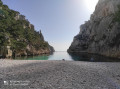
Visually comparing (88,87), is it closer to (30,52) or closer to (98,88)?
(98,88)

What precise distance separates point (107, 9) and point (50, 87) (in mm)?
80829

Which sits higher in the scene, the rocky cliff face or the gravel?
the rocky cliff face

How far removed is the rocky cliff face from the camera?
1737 inches

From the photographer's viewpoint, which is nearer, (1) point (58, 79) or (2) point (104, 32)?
(1) point (58, 79)

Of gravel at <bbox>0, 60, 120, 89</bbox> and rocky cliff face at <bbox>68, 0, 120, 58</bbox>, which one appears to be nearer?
gravel at <bbox>0, 60, 120, 89</bbox>

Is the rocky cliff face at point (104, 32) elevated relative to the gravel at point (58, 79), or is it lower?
elevated

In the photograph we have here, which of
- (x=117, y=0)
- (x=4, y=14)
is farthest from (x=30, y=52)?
(x=117, y=0)

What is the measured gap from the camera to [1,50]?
30266mm

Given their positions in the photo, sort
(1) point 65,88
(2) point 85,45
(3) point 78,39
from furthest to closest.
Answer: (3) point 78,39
(2) point 85,45
(1) point 65,88

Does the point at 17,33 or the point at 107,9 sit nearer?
the point at 17,33

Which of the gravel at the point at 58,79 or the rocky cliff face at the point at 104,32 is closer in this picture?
the gravel at the point at 58,79

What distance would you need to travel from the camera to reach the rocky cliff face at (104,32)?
44125 millimetres

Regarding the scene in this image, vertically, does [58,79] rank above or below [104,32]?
below

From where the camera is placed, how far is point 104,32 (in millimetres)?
62625
